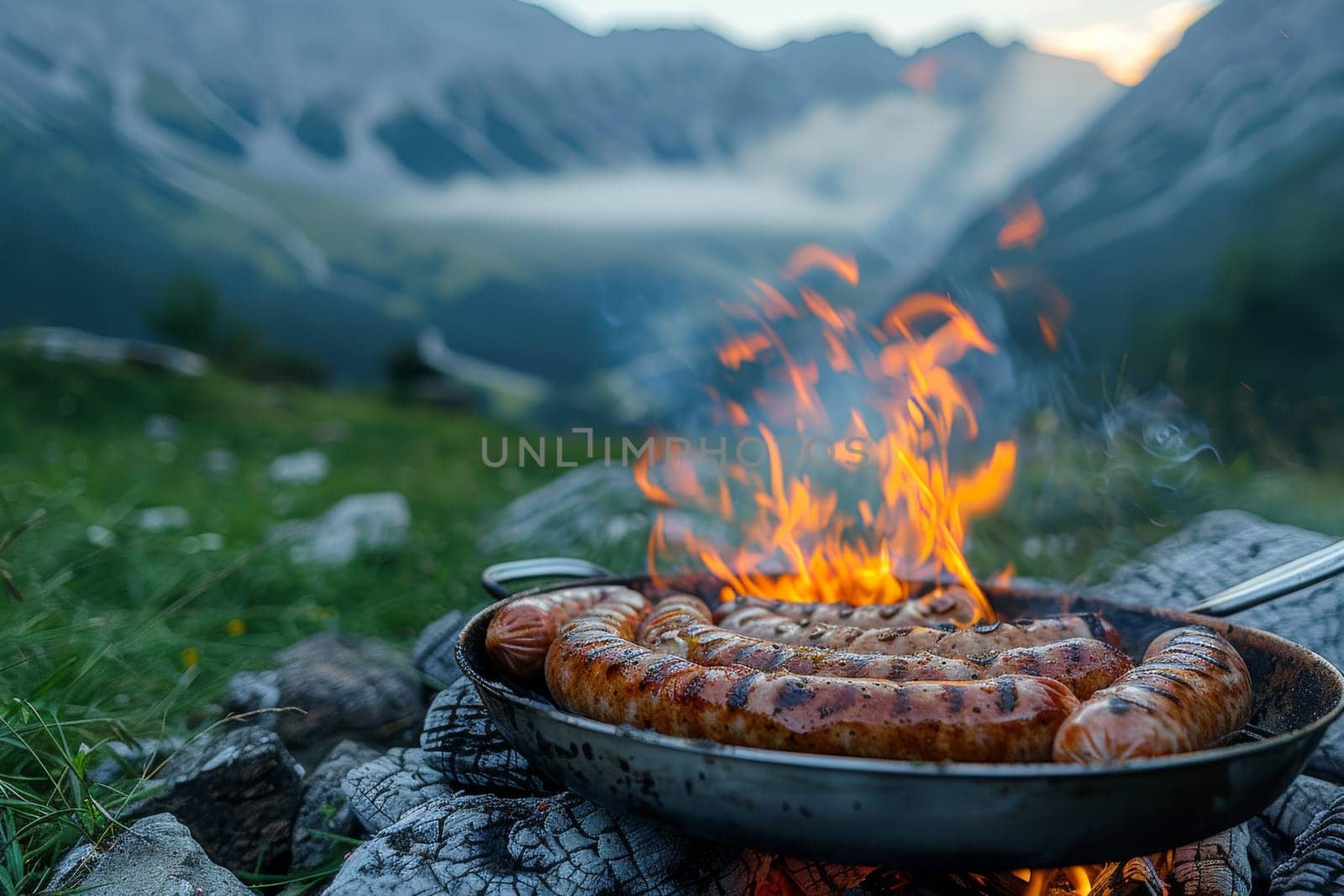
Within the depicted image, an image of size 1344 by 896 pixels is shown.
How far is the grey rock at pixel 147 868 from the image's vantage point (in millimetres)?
2162

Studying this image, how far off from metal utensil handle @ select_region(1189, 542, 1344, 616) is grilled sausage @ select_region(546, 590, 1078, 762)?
3.48 ft

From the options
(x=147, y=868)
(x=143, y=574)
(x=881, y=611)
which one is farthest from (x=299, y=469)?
(x=881, y=611)

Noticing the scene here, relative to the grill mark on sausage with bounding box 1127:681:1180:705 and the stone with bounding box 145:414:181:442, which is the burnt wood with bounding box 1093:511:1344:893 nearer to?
the grill mark on sausage with bounding box 1127:681:1180:705

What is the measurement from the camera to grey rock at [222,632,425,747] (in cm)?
332

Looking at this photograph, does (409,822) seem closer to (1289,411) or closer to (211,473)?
(1289,411)

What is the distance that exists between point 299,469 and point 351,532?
3.99 meters

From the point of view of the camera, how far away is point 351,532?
6293 mm

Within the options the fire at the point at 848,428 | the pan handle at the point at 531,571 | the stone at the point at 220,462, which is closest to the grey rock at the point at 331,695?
the pan handle at the point at 531,571

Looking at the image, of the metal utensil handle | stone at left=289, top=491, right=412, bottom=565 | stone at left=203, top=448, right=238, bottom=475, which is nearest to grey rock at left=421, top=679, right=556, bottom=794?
the metal utensil handle

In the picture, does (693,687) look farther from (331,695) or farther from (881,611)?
(331,695)

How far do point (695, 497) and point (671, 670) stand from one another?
4.93 meters

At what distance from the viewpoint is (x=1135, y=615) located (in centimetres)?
290

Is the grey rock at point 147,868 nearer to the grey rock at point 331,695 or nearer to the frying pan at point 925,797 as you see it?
the grey rock at point 331,695

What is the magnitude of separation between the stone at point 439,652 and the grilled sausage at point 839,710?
1635 millimetres
